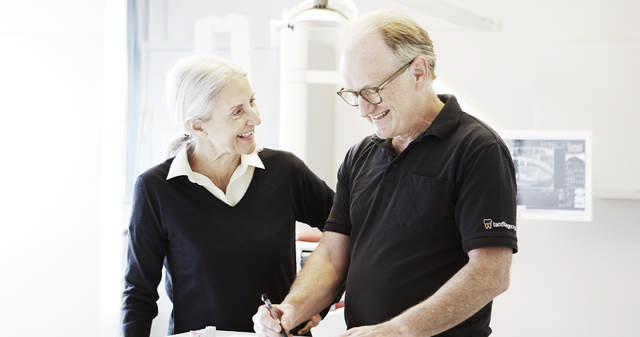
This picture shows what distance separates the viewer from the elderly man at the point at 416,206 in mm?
1207

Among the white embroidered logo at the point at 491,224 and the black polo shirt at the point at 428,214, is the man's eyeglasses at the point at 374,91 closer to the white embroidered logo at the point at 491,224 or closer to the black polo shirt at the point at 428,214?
the black polo shirt at the point at 428,214

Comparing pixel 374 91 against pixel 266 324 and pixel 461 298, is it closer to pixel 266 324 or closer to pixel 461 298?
pixel 461 298

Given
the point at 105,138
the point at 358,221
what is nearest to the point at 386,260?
the point at 358,221

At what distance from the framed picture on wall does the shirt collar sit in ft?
5.76

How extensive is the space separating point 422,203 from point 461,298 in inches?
9.1

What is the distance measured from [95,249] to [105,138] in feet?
0.55

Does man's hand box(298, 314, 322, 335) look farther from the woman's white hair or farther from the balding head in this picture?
the balding head

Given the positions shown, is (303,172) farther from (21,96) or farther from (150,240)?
(21,96)

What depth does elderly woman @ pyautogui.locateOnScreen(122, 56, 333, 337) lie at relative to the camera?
63.4 inches

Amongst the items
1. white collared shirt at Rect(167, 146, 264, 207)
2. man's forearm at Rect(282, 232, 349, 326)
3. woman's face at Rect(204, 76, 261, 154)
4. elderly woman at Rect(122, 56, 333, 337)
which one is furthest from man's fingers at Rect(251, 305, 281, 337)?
woman's face at Rect(204, 76, 261, 154)

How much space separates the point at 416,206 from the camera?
1.33 meters

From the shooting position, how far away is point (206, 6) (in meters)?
3.85

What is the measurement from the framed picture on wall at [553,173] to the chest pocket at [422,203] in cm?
184

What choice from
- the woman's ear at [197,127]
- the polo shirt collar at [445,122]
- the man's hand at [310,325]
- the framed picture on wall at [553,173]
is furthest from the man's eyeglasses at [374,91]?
the framed picture on wall at [553,173]
